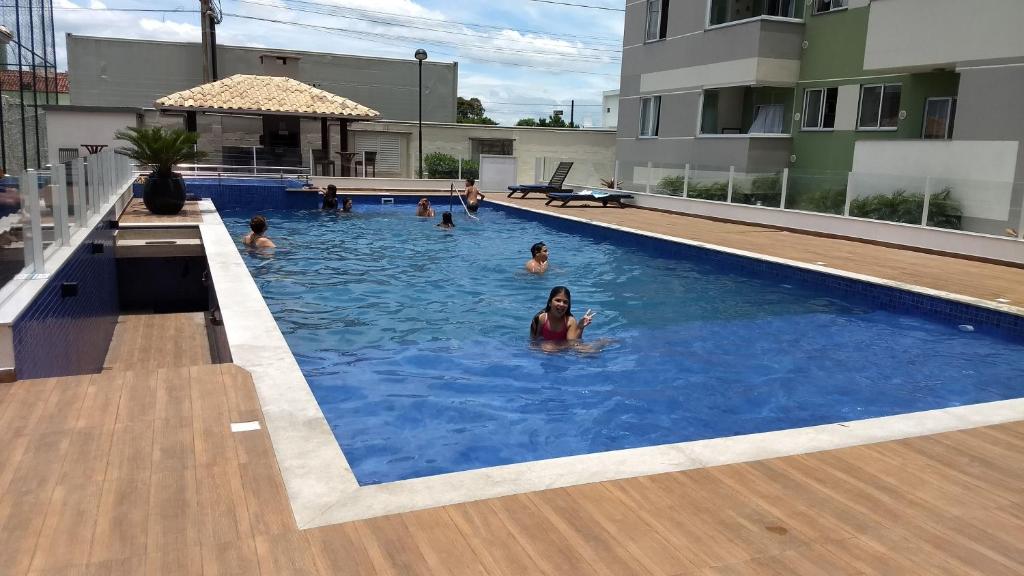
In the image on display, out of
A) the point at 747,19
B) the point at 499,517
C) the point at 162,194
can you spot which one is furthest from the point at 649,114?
the point at 499,517

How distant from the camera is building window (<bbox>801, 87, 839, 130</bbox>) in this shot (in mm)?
19141

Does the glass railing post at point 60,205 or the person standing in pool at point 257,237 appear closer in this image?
the glass railing post at point 60,205

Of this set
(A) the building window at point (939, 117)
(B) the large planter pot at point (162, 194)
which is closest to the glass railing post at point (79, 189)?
(B) the large planter pot at point (162, 194)

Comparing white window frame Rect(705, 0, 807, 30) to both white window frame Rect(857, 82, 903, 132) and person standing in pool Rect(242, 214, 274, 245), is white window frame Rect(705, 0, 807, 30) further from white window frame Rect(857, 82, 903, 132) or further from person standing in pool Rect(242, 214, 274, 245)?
person standing in pool Rect(242, 214, 274, 245)

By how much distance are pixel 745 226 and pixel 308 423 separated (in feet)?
47.4

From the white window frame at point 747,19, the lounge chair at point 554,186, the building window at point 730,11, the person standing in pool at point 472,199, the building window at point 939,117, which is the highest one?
the building window at point 730,11

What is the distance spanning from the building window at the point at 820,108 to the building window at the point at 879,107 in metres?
0.85

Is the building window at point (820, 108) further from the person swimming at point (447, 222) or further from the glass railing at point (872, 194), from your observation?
the person swimming at point (447, 222)

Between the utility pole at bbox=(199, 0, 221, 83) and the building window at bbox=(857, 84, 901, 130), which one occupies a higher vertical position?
the utility pole at bbox=(199, 0, 221, 83)

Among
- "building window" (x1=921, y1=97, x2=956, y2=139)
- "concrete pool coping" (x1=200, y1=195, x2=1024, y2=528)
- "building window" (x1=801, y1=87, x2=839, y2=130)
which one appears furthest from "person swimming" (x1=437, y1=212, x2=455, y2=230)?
"concrete pool coping" (x1=200, y1=195, x2=1024, y2=528)

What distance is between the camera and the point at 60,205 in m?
6.53

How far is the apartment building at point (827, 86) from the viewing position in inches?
543

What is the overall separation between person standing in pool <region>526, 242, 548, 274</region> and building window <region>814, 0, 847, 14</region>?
1232 cm

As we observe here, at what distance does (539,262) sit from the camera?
1173 centimetres
